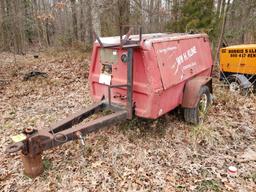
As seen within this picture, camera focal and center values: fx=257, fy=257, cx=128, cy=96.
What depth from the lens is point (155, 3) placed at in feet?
46.2

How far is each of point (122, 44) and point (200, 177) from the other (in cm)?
209

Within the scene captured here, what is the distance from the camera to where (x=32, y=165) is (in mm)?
3307

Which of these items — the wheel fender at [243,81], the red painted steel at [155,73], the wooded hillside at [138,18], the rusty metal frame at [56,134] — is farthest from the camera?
the wooded hillside at [138,18]

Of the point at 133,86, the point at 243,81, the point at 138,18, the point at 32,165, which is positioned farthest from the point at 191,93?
the point at 138,18

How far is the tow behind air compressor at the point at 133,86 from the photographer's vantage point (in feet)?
10.7

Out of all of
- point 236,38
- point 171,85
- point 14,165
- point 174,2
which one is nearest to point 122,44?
point 171,85

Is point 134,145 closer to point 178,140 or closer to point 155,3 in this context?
point 178,140

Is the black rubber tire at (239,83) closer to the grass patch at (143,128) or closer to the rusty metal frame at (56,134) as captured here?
the grass patch at (143,128)

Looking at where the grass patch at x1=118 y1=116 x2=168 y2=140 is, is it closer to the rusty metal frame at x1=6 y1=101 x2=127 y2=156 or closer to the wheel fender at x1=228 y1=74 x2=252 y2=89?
the rusty metal frame at x1=6 y1=101 x2=127 y2=156

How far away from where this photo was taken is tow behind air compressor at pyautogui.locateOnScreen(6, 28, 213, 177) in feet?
10.7

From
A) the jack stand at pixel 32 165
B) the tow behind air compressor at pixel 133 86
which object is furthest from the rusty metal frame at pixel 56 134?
the jack stand at pixel 32 165

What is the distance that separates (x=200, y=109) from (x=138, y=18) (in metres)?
7.91

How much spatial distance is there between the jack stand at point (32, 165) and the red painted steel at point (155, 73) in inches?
59.9

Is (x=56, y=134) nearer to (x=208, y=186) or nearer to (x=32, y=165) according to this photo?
(x=32, y=165)
